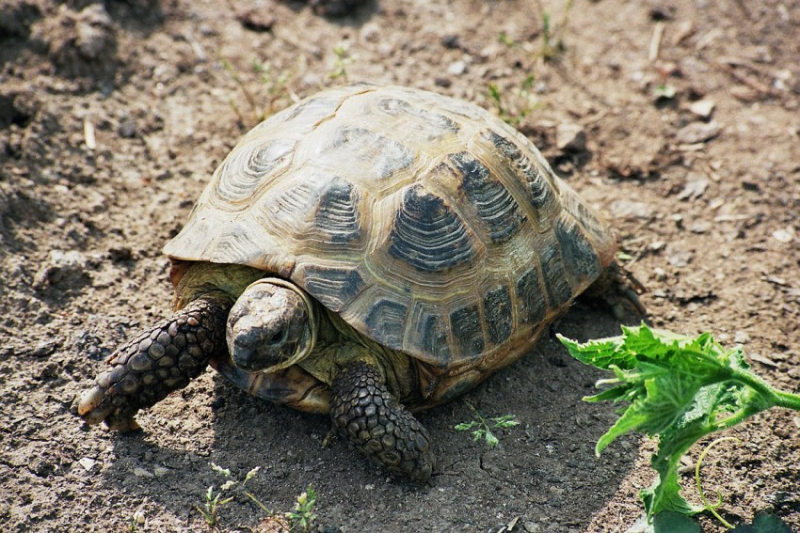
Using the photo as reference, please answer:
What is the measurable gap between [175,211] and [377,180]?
5.73 feet

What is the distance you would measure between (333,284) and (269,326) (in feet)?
1.16

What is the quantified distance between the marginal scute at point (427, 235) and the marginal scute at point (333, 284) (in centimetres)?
23

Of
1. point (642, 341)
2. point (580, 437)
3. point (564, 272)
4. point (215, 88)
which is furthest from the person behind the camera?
point (215, 88)

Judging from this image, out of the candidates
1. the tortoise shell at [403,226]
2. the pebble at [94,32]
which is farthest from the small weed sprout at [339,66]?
the pebble at [94,32]

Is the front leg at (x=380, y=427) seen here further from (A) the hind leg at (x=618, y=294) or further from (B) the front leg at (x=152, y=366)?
(A) the hind leg at (x=618, y=294)

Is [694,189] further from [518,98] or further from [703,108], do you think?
[518,98]

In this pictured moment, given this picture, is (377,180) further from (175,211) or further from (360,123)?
(175,211)

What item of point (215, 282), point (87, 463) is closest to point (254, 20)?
point (215, 282)

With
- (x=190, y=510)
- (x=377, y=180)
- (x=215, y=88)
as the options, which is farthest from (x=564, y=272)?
(x=215, y=88)

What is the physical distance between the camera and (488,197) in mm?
3824

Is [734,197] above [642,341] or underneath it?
underneath

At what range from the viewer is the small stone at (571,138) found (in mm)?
5395

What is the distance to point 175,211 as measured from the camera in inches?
190

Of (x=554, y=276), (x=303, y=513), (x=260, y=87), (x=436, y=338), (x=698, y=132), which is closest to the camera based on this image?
(x=303, y=513)
